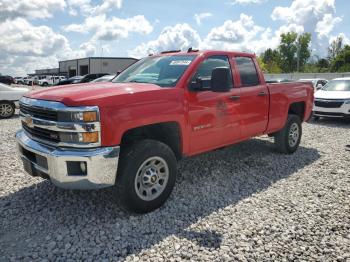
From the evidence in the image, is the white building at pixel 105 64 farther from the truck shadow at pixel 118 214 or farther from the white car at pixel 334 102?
the truck shadow at pixel 118 214

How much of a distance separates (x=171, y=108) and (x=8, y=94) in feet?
31.9

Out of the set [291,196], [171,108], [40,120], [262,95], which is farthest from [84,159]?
[262,95]

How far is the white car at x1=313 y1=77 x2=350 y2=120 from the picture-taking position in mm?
10742

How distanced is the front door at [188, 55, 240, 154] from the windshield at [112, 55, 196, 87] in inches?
9.0

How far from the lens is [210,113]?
450cm

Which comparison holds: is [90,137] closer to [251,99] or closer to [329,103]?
[251,99]

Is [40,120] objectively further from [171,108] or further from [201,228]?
[201,228]

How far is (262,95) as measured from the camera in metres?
5.52

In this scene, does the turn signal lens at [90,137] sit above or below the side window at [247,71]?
below

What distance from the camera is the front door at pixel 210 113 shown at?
170 inches

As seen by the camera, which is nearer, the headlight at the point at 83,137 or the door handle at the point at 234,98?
the headlight at the point at 83,137

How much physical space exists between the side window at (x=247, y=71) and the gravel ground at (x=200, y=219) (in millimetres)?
1459

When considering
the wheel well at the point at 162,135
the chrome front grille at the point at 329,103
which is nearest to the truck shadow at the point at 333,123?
the chrome front grille at the point at 329,103

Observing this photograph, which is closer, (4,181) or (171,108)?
(171,108)
